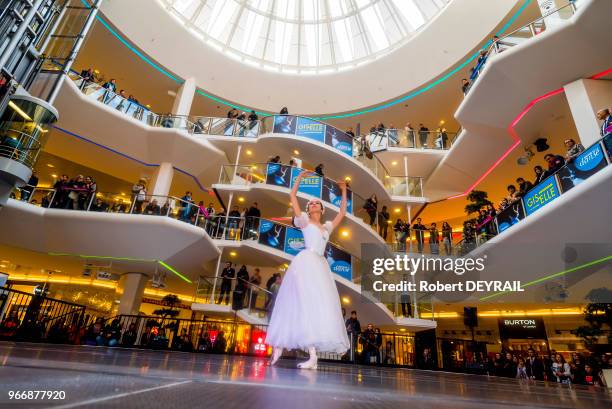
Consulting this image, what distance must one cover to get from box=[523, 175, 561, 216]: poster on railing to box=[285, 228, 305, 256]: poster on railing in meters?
7.30

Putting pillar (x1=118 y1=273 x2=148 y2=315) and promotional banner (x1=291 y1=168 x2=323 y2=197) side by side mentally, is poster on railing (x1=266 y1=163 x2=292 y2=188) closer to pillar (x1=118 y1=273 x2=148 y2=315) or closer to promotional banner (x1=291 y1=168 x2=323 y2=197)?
promotional banner (x1=291 y1=168 x2=323 y2=197)

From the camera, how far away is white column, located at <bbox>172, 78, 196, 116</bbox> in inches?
740

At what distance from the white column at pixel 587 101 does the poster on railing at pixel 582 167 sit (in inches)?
81.9

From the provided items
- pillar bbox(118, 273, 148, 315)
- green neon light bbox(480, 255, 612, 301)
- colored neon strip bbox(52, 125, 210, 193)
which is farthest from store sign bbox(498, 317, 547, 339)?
pillar bbox(118, 273, 148, 315)

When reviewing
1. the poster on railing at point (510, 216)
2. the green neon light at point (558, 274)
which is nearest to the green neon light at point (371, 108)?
the poster on railing at point (510, 216)

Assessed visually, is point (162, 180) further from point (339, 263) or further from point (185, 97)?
point (339, 263)

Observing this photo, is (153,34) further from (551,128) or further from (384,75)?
(551,128)

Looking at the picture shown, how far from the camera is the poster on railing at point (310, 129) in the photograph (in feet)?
52.4

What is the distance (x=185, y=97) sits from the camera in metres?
19.1

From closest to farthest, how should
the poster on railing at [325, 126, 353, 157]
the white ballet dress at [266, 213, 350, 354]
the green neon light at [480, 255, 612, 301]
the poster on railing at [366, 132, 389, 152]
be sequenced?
the white ballet dress at [266, 213, 350, 354]
the green neon light at [480, 255, 612, 301]
the poster on railing at [325, 126, 353, 157]
the poster on railing at [366, 132, 389, 152]

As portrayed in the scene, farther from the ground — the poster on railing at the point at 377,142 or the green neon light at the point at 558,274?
the poster on railing at the point at 377,142

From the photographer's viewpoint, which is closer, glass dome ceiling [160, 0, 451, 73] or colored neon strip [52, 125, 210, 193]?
colored neon strip [52, 125, 210, 193]

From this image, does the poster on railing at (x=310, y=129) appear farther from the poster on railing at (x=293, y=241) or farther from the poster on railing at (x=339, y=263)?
the poster on railing at (x=339, y=263)

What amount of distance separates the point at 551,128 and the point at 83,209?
17.8 meters
